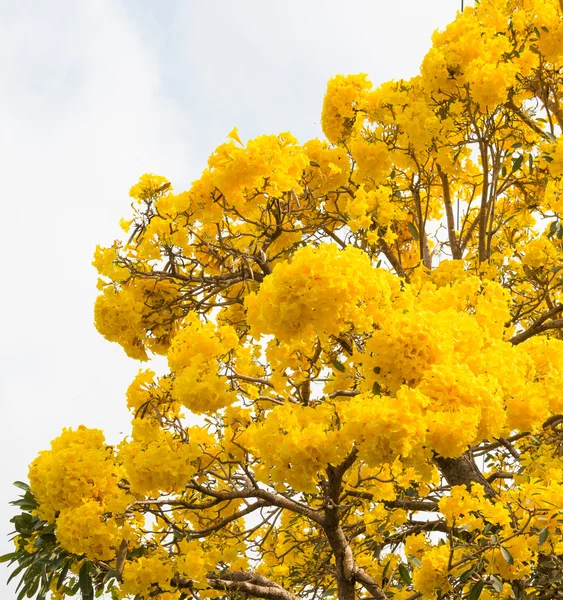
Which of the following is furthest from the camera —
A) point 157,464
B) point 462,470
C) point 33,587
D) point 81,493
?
point 462,470

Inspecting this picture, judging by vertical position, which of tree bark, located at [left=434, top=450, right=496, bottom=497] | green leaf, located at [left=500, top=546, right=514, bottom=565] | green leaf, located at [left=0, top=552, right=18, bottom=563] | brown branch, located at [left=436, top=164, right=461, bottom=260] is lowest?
green leaf, located at [left=500, top=546, right=514, bottom=565]

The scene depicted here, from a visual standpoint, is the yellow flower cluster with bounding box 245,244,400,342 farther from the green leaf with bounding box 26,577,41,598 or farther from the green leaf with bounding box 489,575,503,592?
the green leaf with bounding box 26,577,41,598

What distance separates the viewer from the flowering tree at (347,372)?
2740mm

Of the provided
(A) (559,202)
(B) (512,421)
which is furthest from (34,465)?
(A) (559,202)

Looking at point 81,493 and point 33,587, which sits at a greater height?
point 81,493

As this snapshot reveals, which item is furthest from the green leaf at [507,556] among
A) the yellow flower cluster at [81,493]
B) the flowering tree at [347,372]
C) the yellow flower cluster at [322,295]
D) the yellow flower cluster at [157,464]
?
the yellow flower cluster at [81,493]

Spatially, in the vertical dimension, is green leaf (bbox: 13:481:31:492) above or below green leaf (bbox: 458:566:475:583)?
above

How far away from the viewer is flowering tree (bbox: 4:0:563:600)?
2.74 meters

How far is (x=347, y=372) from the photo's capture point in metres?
3.81

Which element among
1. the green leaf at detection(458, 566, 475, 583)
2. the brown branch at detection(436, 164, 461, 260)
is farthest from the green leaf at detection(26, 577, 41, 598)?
the brown branch at detection(436, 164, 461, 260)

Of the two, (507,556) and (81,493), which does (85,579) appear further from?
(507,556)

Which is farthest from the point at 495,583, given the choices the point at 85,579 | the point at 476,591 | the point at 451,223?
the point at 451,223

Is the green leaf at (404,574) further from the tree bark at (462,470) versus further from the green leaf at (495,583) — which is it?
the tree bark at (462,470)

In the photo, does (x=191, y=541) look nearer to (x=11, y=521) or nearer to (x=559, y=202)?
(x=11, y=521)
